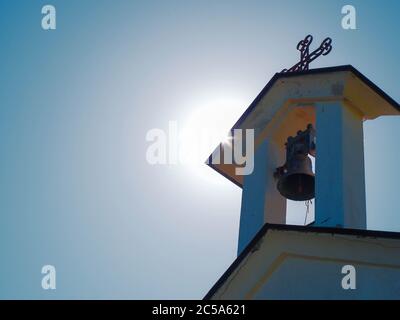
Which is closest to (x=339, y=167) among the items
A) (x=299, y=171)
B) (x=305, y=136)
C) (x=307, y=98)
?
(x=299, y=171)

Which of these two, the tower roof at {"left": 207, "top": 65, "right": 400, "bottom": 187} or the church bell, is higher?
the tower roof at {"left": 207, "top": 65, "right": 400, "bottom": 187}

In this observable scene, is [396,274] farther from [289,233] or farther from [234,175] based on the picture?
[234,175]

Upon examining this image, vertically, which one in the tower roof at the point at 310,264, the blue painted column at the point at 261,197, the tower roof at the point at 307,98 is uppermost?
the tower roof at the point at 307,98

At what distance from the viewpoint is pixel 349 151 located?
27.2 ft

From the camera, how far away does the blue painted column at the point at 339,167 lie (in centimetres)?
781

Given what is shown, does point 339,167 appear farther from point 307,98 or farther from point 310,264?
point 310,264

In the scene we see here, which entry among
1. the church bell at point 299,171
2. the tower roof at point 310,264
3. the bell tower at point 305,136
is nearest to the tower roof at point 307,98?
the bell tower at point 305,136

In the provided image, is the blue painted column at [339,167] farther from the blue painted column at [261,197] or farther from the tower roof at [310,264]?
the blue painted column at [261,197]

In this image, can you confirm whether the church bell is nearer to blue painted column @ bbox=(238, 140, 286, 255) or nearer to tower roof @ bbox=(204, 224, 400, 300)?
blue painted column @ bbox=(238, 140, 286, 255)

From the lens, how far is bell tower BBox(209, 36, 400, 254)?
27.0ft

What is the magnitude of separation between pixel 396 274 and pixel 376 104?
2.25 meters

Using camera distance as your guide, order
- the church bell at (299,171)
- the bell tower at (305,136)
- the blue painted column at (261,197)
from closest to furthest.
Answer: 1. the bell tower at (305,136)
2. the blue painted column at (261,197)
3. the church bell at (299,171)

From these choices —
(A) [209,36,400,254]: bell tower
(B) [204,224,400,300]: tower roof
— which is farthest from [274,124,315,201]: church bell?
(B) [204,224,400,300]: tower roof
